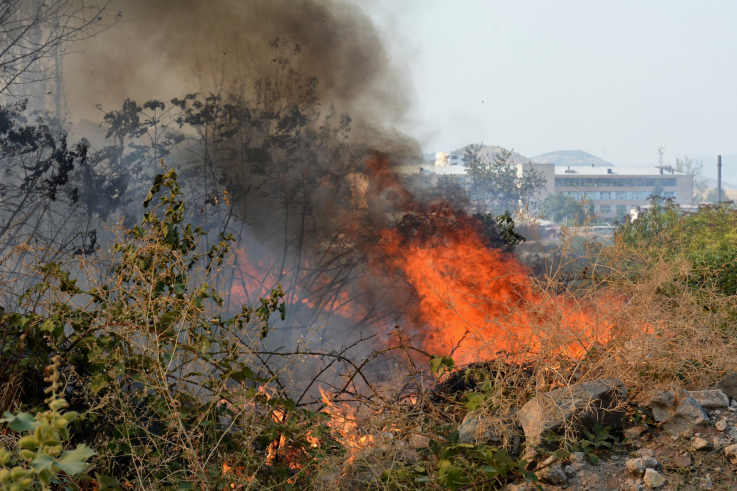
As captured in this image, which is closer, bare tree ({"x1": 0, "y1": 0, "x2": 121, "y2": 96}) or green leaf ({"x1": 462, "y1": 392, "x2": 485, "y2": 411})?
green leaf ({"x1": 462, "y1": 392, "x2": 485, "y2": 411})

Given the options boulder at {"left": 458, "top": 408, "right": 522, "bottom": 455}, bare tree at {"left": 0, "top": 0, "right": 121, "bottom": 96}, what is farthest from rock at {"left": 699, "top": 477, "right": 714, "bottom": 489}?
bare tree at {"left": 0, "top": 0, "right": 121, "bottom": 96}

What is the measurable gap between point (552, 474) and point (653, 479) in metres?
0.59

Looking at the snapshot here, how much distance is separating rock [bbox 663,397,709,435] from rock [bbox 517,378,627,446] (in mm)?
328

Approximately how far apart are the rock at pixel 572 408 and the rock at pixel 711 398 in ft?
1.87

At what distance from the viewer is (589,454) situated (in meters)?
3.64

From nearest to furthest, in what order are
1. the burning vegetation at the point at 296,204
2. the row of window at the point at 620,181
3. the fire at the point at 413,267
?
the burning vegetation at the point at 296,204, the fire at the point at 413,267, the row of window at the point at 620,181

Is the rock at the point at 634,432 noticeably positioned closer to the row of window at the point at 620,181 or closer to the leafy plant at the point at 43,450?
the leafy plant at the point at 43,450

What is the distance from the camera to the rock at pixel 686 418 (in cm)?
372

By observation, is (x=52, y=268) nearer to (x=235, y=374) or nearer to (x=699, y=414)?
(x=235, y=374)

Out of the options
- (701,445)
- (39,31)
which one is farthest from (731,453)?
(39,31)

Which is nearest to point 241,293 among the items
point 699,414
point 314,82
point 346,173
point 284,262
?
point 284,262

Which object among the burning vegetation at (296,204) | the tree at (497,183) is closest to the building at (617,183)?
the tree at (497,183)

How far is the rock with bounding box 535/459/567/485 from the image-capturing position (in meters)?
3.46

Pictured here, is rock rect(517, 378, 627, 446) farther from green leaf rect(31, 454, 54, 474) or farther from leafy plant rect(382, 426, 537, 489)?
green leaf rect(31, 454, 54, 474)
